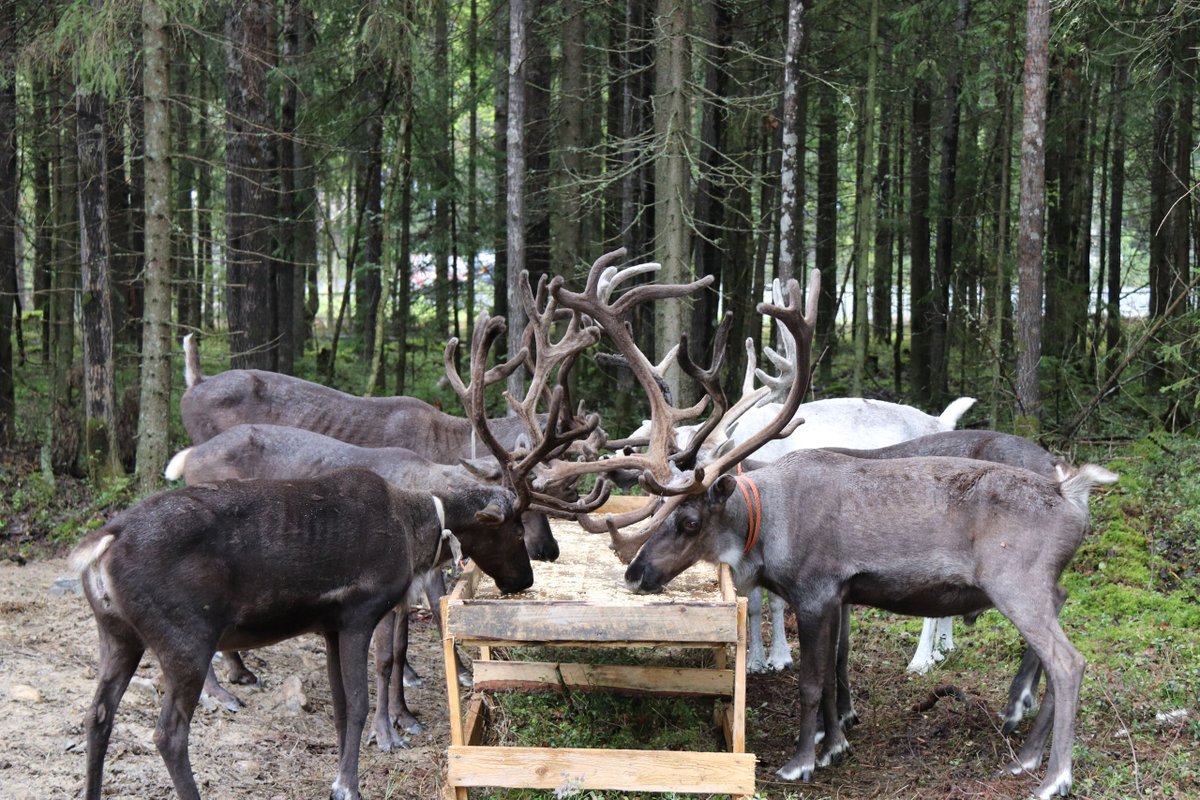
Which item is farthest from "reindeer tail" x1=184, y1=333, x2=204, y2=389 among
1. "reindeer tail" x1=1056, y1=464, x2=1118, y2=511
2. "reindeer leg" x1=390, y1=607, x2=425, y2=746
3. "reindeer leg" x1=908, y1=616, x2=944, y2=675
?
"reindeer tail" x1=1056, y1=464, x2=1118, y2=511

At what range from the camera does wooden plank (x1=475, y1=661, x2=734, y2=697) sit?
21.5 ft

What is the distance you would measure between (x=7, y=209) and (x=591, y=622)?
41.1 ft

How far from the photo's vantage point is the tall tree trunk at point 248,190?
46.0 ft

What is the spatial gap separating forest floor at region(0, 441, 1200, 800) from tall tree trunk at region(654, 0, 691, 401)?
15.0 feet

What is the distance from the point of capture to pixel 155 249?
10.9m

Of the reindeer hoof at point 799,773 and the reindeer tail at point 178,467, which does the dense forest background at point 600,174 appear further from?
the reindeer hoof at point 799,773

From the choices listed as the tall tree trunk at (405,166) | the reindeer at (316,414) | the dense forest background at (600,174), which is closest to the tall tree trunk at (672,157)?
the dense forest background at (600,174)

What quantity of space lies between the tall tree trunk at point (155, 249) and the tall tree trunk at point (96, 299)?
135 centimetres

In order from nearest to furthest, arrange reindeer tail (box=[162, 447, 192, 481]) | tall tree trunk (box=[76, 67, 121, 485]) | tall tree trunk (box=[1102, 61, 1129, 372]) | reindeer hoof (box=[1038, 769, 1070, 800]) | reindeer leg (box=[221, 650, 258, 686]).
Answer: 1. reindeer hoof (box=[1038, 769, 1070, 800])
2. reindeer leg (box=[221, 650, 258, 686])
3. reindeer tail (box=[162, 447, 192, 481])
4. tall tree trunk (box=[76, 67, 121, 485])
5. tall tree trunk (box=[1102, 61, 1129, 372])

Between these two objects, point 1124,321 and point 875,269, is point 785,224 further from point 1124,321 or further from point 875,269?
point 1124,321

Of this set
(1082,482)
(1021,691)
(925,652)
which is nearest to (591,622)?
(1082,482)

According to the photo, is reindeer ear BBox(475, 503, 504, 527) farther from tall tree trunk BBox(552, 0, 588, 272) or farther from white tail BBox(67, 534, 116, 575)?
tall tree trunk BBox(552, 0, 588, 272)

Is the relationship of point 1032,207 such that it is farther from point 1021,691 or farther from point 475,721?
point 475,721

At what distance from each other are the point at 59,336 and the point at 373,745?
10643mm
